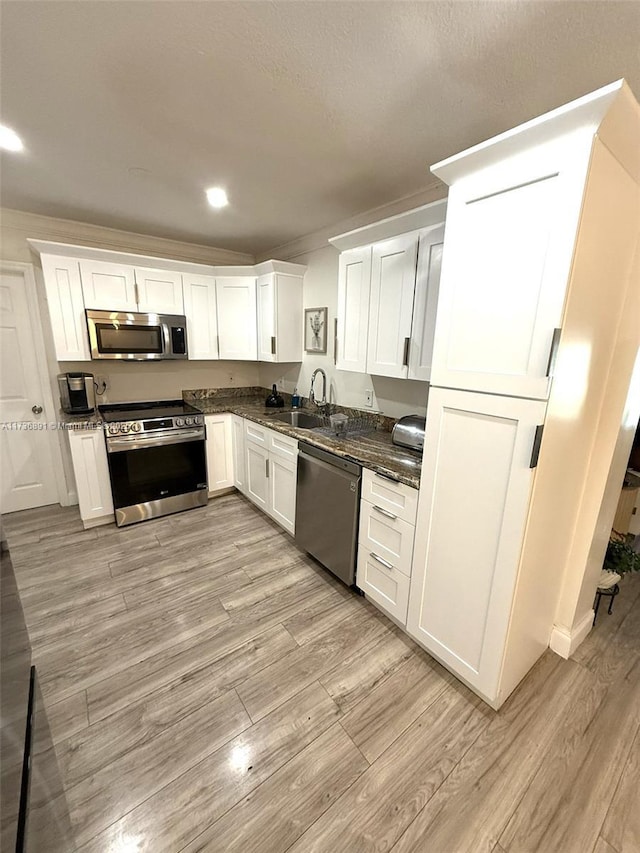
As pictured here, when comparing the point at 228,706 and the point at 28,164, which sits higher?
the point at 28,164

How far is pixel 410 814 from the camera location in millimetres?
1201

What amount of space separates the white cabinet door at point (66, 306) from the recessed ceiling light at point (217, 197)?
1.26m

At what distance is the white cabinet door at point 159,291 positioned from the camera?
3047 mm

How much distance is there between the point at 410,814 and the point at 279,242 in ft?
13.3

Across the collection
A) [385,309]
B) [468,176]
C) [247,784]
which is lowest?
[247,784]

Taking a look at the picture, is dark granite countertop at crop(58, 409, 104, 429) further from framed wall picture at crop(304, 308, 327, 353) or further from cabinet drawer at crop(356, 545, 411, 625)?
cabinet drawer at crop(356, 545, 411, 625)

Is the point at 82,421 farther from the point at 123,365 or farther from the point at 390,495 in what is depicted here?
the point at 390,495

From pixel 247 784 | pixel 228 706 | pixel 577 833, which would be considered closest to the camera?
pixel 577 833

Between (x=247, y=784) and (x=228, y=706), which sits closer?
(x=247, y=784)

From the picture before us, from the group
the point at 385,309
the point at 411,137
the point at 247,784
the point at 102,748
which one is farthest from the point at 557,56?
the point at 102,748

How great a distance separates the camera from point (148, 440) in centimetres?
294

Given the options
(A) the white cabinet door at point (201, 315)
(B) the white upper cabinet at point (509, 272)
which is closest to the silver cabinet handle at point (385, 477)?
(B) the white upper cabinet at point (509, 272)

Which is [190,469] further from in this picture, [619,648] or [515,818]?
[619,648]

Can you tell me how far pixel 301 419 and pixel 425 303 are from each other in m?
1.68
